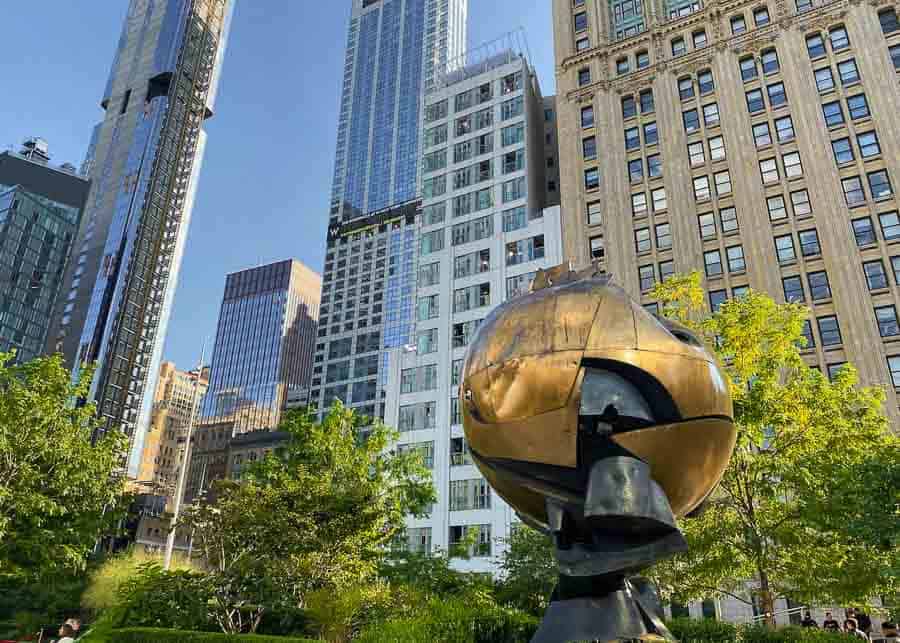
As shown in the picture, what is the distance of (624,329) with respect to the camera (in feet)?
20.4

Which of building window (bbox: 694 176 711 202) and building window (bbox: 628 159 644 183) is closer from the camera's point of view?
building window (bbox: 694 176 711 202)

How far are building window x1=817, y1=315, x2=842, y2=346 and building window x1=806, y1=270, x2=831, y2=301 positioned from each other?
1256mm

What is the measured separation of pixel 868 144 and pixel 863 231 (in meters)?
5.92

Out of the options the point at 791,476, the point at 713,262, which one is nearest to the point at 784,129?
the point at 713,262

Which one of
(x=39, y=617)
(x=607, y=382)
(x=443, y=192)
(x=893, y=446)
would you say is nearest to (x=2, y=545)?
(x=39, y=617)

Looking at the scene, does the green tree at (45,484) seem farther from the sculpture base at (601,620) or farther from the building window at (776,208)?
the building window at (776,208)

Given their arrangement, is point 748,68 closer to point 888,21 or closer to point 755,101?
point 755,101

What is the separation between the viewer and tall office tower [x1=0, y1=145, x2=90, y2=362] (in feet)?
326

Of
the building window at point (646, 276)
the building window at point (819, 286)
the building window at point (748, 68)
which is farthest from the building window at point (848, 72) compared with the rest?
the building window at point (646, 276)

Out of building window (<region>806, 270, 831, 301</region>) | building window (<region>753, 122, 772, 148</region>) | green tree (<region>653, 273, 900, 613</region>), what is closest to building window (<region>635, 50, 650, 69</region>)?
building window (<region>753, 122, 772, 148</region>)

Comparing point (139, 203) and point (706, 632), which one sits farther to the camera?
point (139, 203)

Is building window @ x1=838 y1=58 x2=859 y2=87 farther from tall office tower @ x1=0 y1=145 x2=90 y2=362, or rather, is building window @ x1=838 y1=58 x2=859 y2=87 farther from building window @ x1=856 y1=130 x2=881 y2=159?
tall office tower @ x1=0 y1=145 x2=90 y2=362

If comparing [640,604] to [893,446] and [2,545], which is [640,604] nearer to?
[893,446]

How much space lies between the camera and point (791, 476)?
14.7 meters
